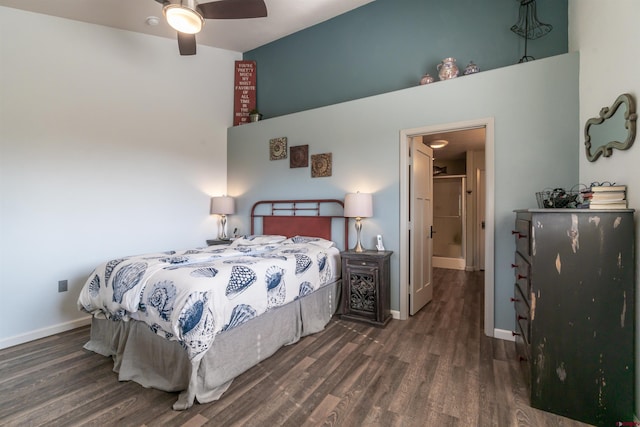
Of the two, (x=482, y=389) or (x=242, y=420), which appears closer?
(x=242, y=420)

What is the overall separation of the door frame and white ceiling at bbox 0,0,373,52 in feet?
7.02

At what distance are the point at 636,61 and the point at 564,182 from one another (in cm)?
114

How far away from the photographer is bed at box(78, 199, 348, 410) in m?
1.81

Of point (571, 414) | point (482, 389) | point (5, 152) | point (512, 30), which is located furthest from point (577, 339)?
point (5, 152)

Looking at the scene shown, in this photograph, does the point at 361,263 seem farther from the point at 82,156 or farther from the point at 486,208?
the point at 82,156

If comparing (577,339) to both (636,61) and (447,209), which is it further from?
Answer: (447,209)

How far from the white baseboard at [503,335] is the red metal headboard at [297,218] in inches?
68.7

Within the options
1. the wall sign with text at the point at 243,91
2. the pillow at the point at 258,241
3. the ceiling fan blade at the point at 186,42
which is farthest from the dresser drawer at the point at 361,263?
the wall sign with text at the point at 243,91

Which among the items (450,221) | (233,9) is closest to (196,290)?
(233,9)

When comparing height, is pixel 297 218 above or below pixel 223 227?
above

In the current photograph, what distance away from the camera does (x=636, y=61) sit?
1590mm

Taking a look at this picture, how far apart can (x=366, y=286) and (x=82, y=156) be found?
3.38 metres

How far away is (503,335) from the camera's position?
2.76 meters

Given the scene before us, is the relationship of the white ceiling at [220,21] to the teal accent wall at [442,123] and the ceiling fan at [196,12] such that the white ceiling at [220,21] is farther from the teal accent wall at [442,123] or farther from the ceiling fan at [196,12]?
the teal accent wall at [442,123]
